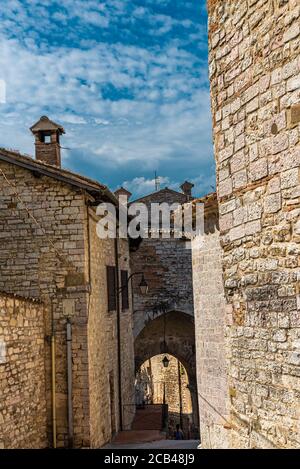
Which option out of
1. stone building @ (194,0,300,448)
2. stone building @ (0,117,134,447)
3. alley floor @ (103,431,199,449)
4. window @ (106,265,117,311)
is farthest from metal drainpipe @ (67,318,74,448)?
stone building @ (194,0,300,448)

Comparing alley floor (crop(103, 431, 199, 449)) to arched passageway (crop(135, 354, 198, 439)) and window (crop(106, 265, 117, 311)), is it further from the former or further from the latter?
arched passageway (crop(135, 354, 198, 439))

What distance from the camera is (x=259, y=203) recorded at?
4312 mm

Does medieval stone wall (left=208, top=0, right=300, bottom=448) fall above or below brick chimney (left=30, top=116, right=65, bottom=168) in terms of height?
below

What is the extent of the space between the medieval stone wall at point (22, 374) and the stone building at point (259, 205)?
466 centimetres

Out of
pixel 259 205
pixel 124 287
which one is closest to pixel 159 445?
pixel 124 287

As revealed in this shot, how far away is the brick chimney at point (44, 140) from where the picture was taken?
42.6ft

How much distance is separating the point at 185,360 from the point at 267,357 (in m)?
16.9

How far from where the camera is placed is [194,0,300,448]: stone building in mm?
3924

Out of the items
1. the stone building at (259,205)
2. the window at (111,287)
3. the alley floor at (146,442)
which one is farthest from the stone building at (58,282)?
the stone building at (259,205)

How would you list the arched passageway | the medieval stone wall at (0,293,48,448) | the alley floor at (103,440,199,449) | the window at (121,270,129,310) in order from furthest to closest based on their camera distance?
the arched passageway < the window at (121,270,129,310) < the alley floor at (103,440,199,449) < the medieval stone wall at (0,293,48,448)

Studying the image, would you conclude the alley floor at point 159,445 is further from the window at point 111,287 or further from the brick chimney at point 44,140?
the brick chimney at point 44,140

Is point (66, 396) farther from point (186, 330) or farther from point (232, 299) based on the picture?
point (186, 330)

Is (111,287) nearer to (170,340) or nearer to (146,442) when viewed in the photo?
(146,442)

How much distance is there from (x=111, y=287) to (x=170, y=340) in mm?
7627
